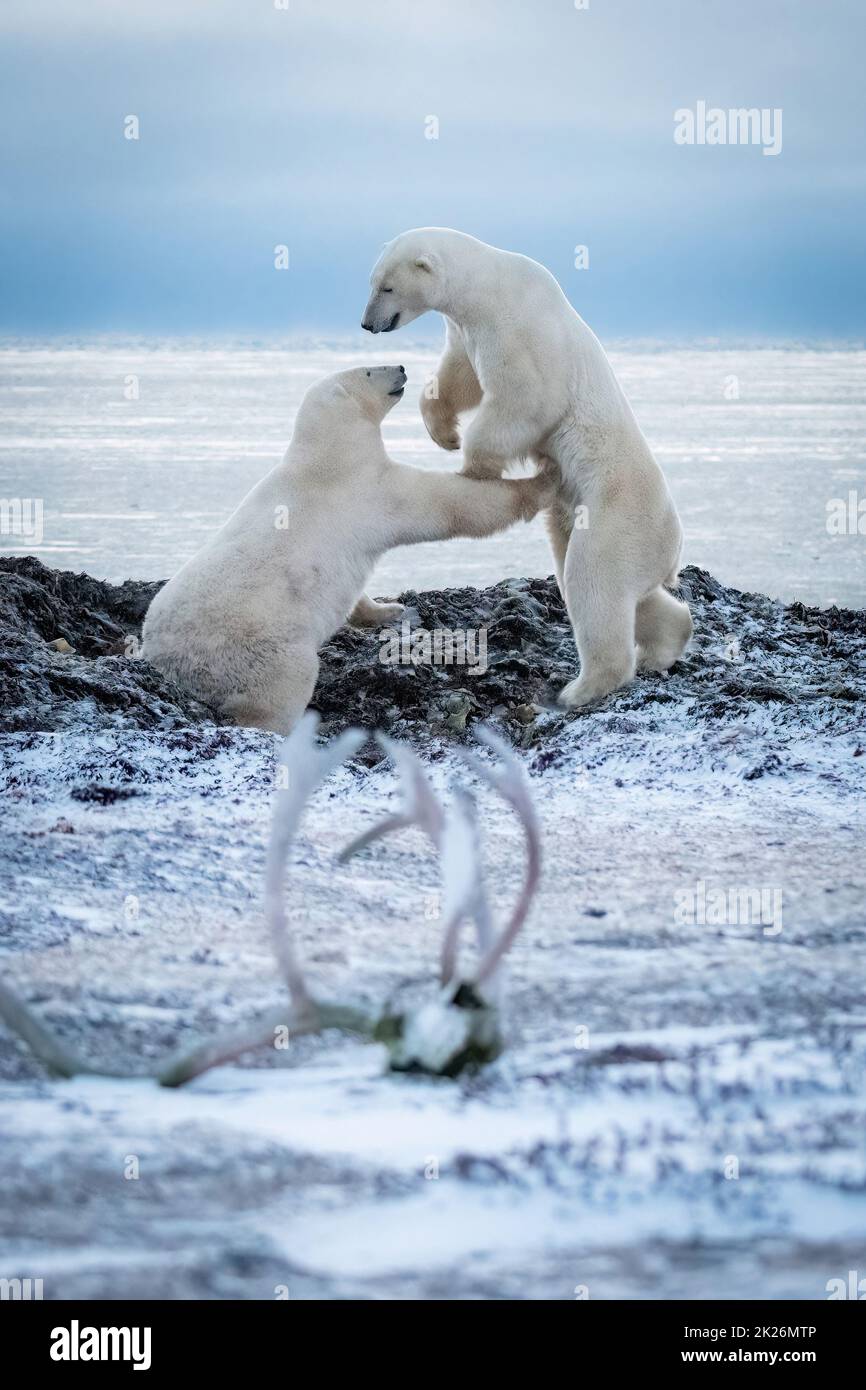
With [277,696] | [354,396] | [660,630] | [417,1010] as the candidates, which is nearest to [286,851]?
[417,1010]

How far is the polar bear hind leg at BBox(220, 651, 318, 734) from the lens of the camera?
15.6ft

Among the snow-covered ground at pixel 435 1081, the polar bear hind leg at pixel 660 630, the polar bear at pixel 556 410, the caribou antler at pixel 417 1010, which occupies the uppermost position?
the polar bear at pixel 556 410

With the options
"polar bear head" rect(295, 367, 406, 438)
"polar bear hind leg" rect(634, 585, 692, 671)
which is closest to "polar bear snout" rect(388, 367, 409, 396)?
"polar bear head" rect(295, 367, 406, 438)

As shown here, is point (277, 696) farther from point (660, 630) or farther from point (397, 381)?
point (660, 630)

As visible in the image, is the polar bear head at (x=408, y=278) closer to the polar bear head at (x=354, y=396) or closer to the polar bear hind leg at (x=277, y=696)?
the polar bear head at (x=354, y=396)

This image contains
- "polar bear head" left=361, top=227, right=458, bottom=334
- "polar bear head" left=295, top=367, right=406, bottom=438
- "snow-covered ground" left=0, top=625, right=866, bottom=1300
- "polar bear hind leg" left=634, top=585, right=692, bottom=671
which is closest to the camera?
"snow-covered ground" left=0, top=625, right=866, bottom=1300

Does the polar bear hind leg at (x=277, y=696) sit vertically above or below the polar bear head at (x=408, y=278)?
below

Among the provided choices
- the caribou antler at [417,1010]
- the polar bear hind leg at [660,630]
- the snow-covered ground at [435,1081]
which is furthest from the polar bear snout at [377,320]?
the caribou antler at [417,1010]

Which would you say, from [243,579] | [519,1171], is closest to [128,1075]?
[519,1171]

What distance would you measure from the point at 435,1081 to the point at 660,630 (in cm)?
326

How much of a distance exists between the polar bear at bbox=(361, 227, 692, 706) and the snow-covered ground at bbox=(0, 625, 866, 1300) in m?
0.97

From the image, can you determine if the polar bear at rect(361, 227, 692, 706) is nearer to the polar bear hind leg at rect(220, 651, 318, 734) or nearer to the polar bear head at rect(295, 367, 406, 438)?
the polar bear head at rect(295, 367, 406, 438)

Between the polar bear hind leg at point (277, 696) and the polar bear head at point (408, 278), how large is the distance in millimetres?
1133

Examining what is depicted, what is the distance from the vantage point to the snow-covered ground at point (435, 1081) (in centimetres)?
200
